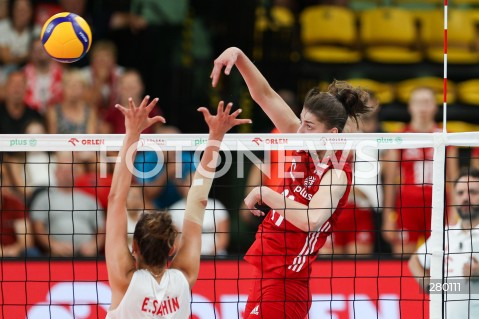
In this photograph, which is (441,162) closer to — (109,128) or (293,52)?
→ (109,128)

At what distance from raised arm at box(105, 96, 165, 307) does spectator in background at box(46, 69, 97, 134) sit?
558 centimetres

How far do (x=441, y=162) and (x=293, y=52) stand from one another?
6250 mm

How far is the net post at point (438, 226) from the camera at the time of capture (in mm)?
6172

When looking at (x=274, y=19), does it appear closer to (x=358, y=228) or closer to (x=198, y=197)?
(x=358, y=228)

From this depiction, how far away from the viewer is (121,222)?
16.5ft

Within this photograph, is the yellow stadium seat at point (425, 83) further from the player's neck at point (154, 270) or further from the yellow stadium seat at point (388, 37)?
the player's neck at point (154, 270)

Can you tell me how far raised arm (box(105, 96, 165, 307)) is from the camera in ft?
16.4

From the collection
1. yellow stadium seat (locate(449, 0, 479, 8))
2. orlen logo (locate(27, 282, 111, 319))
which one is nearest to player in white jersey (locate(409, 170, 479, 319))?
orlen logo (locate(27, 282, 111, 319))

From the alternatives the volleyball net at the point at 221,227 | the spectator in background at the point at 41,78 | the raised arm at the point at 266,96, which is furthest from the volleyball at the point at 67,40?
the spectator in background at the point at 41,78

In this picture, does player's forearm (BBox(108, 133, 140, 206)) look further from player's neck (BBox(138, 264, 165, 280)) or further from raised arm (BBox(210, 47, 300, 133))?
raised arm (BBox(210, 47, 300, 133))

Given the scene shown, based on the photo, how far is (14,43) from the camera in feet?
38.0

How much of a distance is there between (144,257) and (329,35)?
8180 millimetres

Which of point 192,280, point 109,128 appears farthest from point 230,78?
point 192,280

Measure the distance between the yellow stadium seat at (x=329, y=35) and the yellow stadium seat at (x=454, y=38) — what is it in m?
1.03
